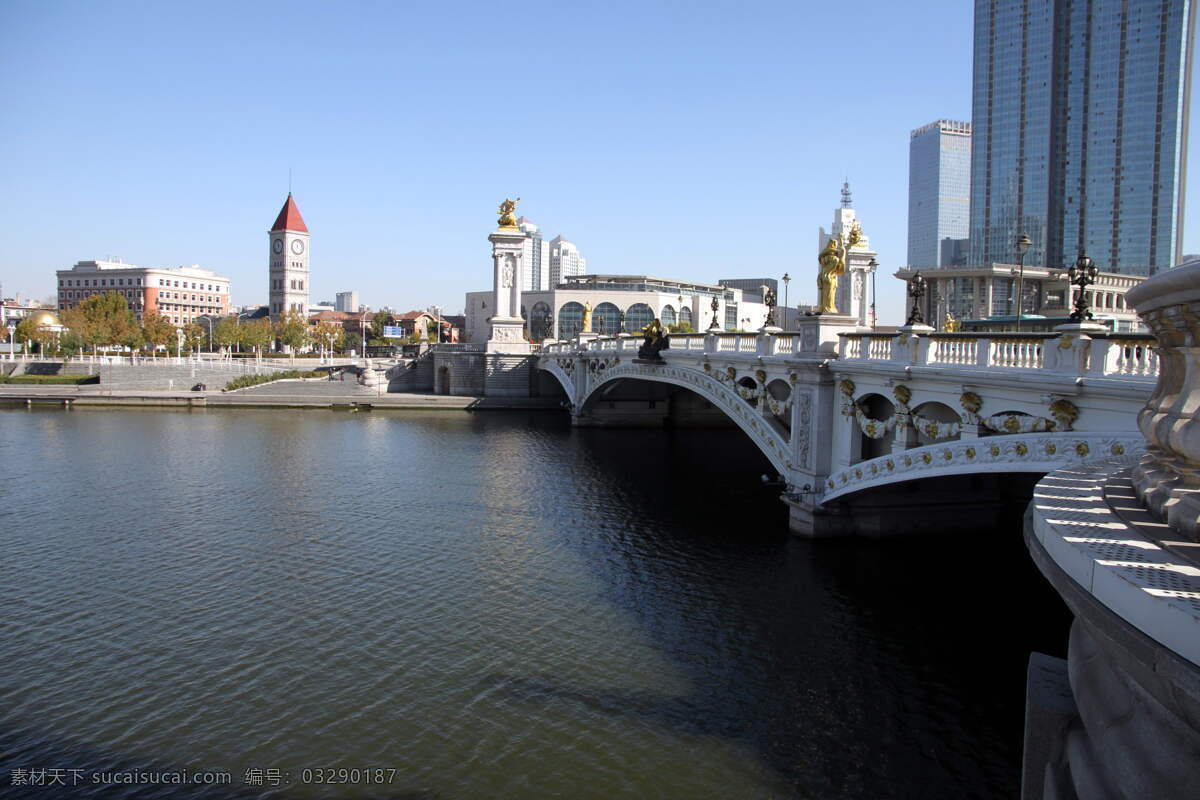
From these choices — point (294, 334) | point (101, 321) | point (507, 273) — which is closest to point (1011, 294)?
point (507, 273)

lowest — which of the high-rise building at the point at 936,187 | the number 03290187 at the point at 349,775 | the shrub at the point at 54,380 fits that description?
the number 03290187 at the point at 349,775

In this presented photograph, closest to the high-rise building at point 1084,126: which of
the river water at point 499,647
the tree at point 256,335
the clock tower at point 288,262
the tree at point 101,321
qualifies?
the river water at point 499,647

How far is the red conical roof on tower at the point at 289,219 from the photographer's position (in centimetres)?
14650

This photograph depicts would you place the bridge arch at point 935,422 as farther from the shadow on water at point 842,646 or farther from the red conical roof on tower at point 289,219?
the red conical roof on tower at point 289,219

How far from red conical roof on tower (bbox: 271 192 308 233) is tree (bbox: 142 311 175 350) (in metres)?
57.5

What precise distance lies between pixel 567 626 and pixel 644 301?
91.1 m

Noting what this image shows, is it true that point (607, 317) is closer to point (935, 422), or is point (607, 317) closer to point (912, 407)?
point (912, 407)

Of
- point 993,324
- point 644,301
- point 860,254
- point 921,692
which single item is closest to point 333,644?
point 921,692

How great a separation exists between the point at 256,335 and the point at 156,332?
9.85 metres

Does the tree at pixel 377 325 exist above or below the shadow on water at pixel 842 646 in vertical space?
above

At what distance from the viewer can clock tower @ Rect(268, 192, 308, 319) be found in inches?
5704

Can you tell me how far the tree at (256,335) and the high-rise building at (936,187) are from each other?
11884 centimetres

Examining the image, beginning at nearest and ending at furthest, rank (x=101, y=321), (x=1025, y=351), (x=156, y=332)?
(x=1025, y=351) → (x=101, y=321) → (x=156, y=332)

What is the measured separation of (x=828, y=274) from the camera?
21469 millimetres
